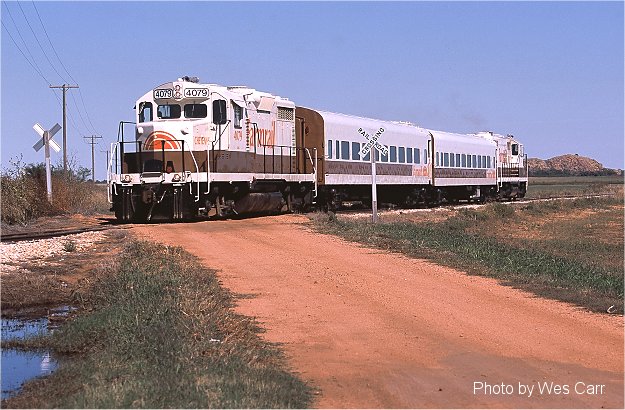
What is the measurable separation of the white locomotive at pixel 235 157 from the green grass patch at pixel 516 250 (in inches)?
113

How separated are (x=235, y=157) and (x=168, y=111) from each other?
2238 millimetres

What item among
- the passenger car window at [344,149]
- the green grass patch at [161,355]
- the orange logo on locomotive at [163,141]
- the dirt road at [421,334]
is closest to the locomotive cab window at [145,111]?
the orange logo on locomotive at [163,141]

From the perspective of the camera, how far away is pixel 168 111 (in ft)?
81.7

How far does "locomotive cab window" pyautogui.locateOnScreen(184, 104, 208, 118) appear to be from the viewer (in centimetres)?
2462

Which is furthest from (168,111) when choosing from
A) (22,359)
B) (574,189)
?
(574,189)

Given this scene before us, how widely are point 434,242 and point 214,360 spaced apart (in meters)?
12.1

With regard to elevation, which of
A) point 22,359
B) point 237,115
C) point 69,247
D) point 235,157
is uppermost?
point 237,115

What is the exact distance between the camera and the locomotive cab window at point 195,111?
969 inches

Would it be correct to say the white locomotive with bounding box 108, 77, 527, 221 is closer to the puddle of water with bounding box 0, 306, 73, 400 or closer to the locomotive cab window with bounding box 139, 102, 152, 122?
the locomotive cab window with bounding box 139, 102, 152, 122

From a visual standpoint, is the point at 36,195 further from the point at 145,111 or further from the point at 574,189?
the point at 574,189

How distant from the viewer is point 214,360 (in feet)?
26.2

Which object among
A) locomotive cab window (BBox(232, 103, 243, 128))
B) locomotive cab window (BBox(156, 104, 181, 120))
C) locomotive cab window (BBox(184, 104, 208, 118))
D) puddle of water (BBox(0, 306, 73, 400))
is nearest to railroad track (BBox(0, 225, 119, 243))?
locomotive cab window (BBox(156, 104, 181, 120))

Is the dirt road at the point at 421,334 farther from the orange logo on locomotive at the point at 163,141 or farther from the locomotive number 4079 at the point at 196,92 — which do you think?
the locomotive number 4079 at the point at 196,92

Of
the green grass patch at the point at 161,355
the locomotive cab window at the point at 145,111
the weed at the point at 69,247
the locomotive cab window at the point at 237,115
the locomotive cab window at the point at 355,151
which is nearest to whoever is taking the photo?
the green grass patch at the point at 161,355
